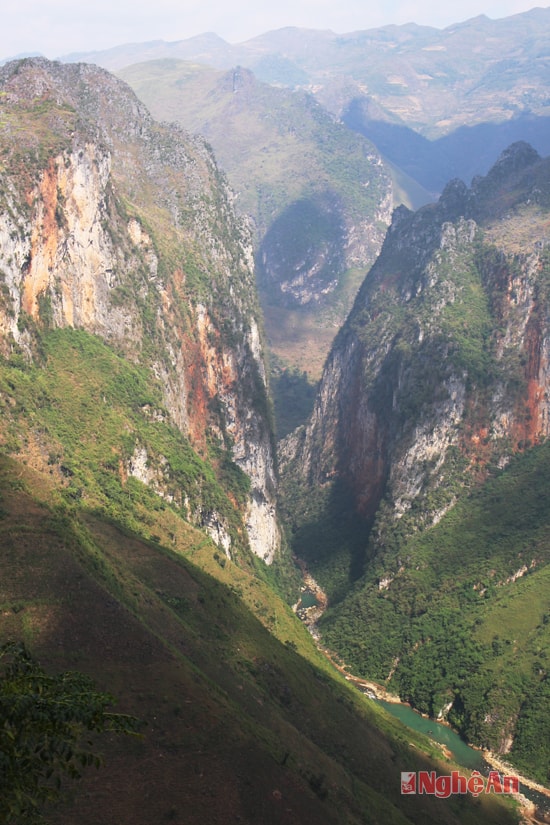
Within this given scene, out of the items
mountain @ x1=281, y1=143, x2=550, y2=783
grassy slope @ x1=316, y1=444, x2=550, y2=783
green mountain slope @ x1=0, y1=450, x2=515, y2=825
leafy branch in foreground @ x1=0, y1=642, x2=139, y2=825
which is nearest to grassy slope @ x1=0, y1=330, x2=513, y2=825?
green mountain slope @ x1=0, y1=450, x2=515, y2=825

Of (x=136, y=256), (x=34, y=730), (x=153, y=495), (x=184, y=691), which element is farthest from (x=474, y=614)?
(x=34, y=730)

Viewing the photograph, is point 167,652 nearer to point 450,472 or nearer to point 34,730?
point 34,730

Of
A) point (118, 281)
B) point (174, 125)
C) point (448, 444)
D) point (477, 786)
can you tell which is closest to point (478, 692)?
point (477, 786)

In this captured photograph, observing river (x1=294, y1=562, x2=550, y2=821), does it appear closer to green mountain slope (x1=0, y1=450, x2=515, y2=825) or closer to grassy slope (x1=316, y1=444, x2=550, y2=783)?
grassy slope (x1=316, y1=444, x2=550, y2=783)

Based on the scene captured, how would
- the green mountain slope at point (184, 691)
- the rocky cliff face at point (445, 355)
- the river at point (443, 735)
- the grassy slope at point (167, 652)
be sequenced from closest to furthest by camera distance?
the green mountain slope at point (184, 691), the grassy slope at point (167, 652), the river at point (443, 735), the rocky cliff face at point (445, 355)

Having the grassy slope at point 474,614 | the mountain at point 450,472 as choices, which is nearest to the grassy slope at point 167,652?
the grassy slope at point 474,614

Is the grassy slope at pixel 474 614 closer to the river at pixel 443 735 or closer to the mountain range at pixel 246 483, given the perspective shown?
the mountain range at pixel 246 483
